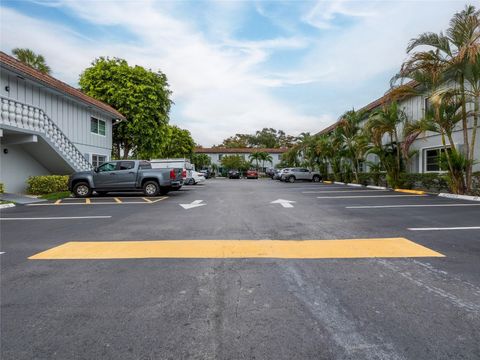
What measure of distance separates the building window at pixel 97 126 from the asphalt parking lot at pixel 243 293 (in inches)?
606

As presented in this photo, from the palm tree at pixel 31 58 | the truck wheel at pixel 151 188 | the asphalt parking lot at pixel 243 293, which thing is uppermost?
the palm tree at pixel 31 58

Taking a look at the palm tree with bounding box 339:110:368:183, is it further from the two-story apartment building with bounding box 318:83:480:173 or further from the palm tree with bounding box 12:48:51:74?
the palm tree with bounding box 12:48:51:74

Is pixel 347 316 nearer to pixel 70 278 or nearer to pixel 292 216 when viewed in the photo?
pixel 70 278

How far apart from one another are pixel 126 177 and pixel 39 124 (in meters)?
4.29

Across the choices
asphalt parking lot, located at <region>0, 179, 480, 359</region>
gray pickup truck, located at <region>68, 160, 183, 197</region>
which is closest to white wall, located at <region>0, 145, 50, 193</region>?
gray pickup truck, located at <region>68, 160, 183, 197</region>

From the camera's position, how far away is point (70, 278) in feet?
13.1

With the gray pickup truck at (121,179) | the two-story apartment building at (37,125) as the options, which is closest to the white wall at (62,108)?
the two-story apartment building at (37,125)

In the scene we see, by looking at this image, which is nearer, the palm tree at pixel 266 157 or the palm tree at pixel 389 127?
the palm tree at pixel 389 127

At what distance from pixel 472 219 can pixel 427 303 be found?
6009 millimetres

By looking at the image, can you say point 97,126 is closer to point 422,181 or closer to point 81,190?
point 81,190

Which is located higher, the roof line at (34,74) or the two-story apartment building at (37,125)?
the roof line at (34,74)

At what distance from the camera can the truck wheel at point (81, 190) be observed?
15141 mm

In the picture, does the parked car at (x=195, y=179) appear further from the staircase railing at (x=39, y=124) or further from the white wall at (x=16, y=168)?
the white wall at (x=16, y=168)

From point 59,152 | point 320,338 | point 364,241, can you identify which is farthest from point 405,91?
point 59,152
